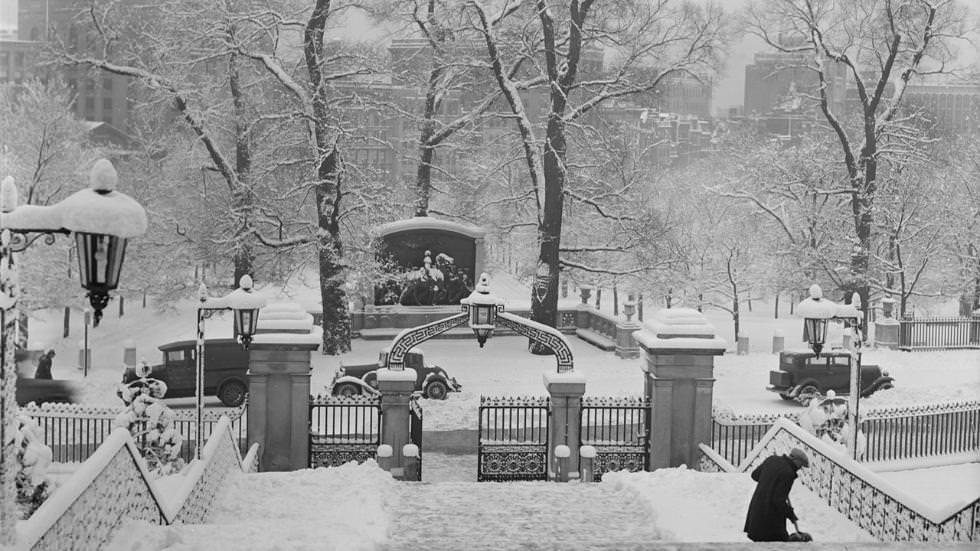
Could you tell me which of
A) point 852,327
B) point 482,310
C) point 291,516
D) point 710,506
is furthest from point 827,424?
point 291,516

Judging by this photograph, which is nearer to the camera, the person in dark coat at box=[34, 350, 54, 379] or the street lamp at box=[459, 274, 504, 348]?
the street lamp at box=[459, 274, 504, 348]

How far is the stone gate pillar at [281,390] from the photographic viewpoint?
33.8 ft

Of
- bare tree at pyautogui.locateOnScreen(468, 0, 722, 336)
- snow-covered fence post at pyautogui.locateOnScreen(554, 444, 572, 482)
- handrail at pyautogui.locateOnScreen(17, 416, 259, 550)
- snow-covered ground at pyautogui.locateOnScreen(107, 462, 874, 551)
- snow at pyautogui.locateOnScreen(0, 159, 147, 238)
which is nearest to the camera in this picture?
snow at pyautogui.locateOnScreen(0, 159, 147, 238)

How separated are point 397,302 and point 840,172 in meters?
7.69

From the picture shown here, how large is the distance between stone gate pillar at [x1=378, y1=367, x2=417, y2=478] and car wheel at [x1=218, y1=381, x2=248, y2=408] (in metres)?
3.92

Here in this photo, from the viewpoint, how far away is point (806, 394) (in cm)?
1437

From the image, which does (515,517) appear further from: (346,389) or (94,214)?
(346,389)

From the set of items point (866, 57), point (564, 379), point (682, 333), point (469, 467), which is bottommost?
point (469, 467)

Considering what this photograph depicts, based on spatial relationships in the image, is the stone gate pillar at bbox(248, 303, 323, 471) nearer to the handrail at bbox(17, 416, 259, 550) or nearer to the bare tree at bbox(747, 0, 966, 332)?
the handrail at bbox(17, 416, 259, 550)

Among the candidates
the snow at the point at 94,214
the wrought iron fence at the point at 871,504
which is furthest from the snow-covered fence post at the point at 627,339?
the snow at the point at 94,214

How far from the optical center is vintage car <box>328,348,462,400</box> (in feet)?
42.7

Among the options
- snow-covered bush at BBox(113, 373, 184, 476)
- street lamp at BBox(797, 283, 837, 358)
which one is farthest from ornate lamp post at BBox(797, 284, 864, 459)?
A: snow-covered bush at BBox(113, 373, 184, 476)

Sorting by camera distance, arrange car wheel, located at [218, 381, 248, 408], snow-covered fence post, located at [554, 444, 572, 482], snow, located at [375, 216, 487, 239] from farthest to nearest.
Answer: snow, located at [375, 216, 487, 239] < car wheel, located at [218, 381, 248, 408] < snow-covered fence post, located at [554, 444, 572, 482]

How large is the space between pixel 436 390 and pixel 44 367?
200 inches
